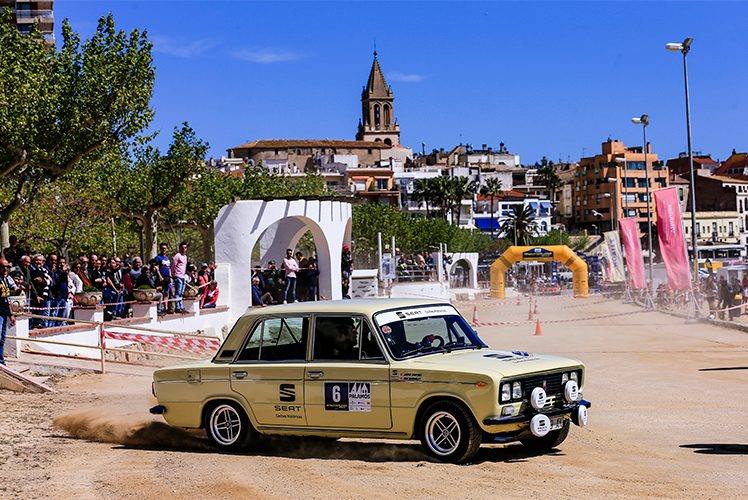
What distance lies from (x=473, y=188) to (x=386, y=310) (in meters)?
150

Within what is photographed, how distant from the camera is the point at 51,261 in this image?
2450 centimetres

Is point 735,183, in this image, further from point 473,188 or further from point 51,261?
point 51,261

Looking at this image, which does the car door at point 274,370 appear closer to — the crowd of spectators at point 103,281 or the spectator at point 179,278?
the crowd of spectators at point 103,281

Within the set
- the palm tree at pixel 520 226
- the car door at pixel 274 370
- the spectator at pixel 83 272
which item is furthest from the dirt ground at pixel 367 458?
the palm tree at pixel 520 226

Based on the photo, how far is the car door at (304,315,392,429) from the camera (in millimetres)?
11258

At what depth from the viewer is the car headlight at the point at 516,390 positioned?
10.7m

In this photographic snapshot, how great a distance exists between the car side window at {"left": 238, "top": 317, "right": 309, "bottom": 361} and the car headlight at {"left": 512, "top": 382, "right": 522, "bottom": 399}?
2350mm

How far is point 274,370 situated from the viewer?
470 inches

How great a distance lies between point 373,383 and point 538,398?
1638 millimetres

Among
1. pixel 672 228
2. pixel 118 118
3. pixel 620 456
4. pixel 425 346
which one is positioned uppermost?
pixel 118 118

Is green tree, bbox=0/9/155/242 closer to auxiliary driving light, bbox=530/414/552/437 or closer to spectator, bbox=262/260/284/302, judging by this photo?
spectator, bbox=262/260/284/302

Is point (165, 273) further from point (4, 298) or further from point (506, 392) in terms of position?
point (506, 392)

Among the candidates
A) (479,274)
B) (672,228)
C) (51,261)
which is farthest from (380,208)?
(51,261)

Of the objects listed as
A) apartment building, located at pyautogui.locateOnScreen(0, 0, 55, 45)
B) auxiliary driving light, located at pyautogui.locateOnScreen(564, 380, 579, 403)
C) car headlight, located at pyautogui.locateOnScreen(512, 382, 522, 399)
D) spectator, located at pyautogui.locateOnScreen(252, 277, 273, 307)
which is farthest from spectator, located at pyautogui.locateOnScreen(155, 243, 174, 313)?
apartment building, located at pyautogui.locateOnScreen(0, 0, 55, 45)
